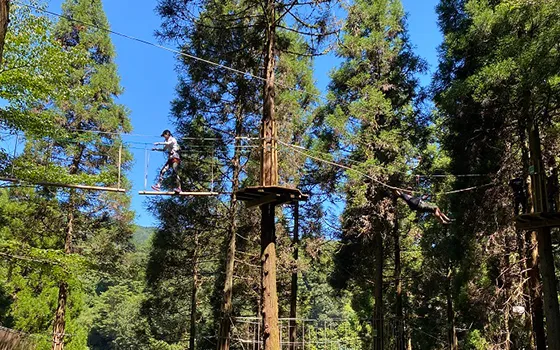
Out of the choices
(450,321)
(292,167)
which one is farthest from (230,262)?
(450,321)

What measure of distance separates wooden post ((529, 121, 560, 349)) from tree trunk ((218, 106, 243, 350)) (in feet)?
17.4

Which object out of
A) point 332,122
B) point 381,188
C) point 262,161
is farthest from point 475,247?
point 262,161

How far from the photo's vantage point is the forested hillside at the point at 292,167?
7734 millimetres

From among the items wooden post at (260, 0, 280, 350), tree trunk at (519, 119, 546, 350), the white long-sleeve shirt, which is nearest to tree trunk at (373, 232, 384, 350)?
tree trunk at (519, 119, 546, 350)

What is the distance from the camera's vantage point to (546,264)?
24.0ft

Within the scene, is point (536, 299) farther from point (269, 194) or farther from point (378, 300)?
point (269, 194)

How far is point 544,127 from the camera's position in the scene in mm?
9344

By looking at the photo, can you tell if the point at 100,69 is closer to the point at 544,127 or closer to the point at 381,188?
the point at 381,188

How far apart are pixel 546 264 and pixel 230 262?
21.4 feet

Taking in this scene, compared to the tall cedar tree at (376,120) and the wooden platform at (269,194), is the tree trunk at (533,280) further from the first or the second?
the wooden platform at (269,194)

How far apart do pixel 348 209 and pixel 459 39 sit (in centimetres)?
507

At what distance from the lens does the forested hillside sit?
7.73m

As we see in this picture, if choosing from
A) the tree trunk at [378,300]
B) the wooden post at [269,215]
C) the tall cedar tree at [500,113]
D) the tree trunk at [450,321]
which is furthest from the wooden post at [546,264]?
the tree trunk at [450,321]

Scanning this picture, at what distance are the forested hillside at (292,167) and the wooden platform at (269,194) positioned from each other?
0.04m
